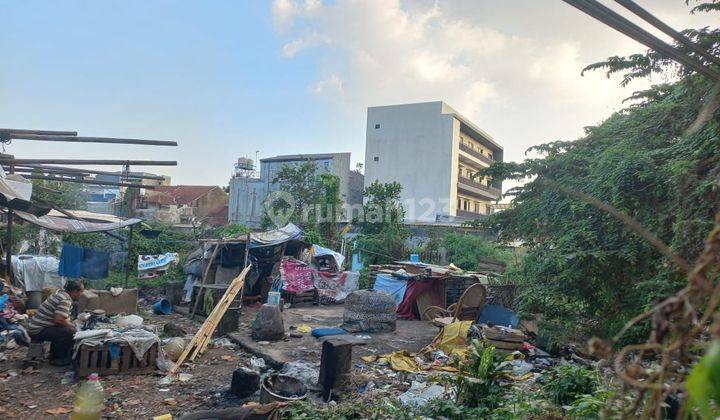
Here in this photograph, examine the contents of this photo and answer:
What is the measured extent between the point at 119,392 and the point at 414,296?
7.87m

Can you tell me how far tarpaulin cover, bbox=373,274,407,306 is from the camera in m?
12.3

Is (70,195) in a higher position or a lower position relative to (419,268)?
higher

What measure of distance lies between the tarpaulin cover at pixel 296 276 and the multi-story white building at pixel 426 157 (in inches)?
840

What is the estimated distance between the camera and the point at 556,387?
14.9 feet

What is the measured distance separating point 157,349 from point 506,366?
4.98m

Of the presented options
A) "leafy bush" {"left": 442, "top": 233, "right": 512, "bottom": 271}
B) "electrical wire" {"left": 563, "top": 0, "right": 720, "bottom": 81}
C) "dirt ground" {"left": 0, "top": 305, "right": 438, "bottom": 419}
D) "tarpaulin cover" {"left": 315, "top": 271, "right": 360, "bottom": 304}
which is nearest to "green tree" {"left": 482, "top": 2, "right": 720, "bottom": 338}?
"electrical wire" {"left": 563, "top": 0, "right": 720, "bottom": 81}

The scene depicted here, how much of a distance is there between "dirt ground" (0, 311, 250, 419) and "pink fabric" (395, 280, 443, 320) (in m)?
6.08

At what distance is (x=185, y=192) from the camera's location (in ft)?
136

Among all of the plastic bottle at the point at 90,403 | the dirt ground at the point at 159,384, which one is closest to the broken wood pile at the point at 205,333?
the dirt ground at the point at 159,384

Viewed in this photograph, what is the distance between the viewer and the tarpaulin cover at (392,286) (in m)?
12.3

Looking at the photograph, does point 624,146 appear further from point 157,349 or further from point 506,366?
point 157,349

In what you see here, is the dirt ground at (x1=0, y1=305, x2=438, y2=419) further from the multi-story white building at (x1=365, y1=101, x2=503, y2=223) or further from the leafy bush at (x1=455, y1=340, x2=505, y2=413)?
the multi-story white building at (x1=365, y1=101, x2=503, y2=223)

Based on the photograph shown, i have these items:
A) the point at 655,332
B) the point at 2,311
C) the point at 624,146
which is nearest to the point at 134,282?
the point at 2,311

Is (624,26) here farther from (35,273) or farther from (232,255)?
(35,273)
